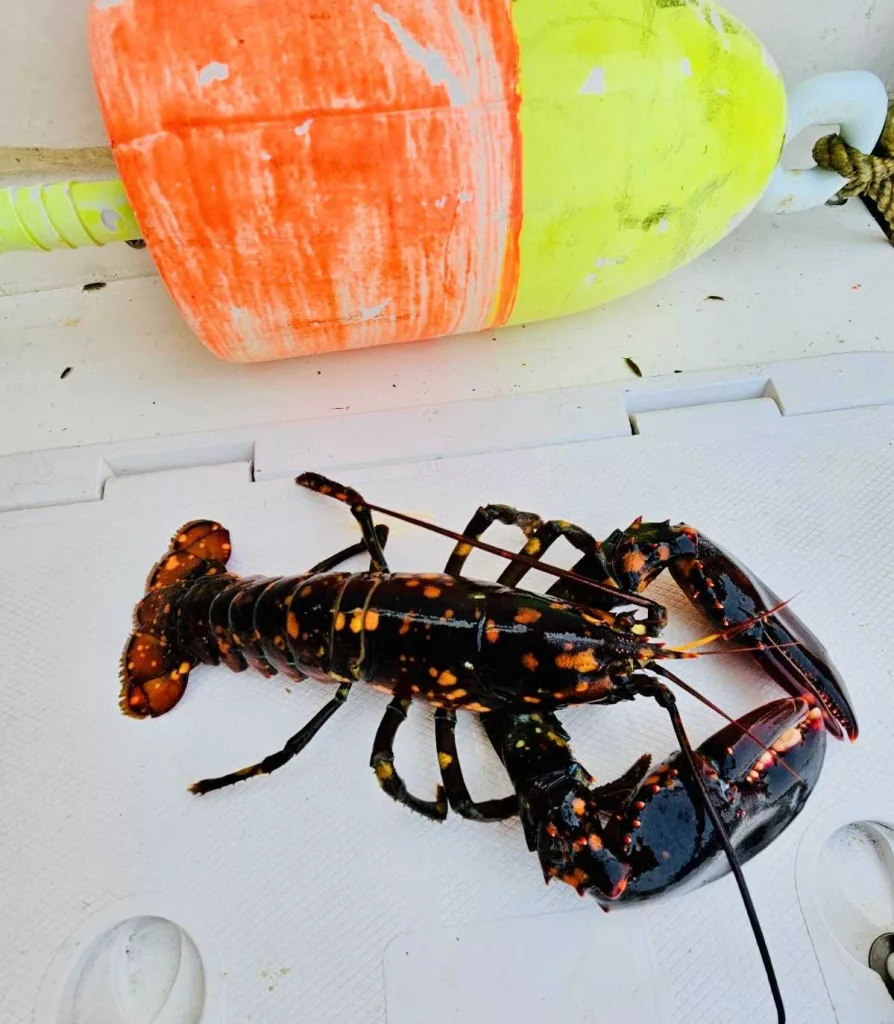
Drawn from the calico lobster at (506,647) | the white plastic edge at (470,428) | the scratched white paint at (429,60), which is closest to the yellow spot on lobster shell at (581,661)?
the calico lobster at (506,647)

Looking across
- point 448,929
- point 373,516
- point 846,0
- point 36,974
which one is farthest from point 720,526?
point 36,974

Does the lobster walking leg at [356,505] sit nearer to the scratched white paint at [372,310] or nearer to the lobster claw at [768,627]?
the scratched white paint at [372,310]

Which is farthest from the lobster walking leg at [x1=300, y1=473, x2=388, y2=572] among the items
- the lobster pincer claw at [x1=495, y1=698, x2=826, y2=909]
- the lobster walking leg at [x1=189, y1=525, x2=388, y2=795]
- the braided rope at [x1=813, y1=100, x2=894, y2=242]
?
the braided rope at [x1=813, y1=100, x2=894, y2=242]

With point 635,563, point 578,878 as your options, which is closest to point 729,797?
point 578,878

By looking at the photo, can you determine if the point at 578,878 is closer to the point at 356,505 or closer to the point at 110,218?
the point at 356,505

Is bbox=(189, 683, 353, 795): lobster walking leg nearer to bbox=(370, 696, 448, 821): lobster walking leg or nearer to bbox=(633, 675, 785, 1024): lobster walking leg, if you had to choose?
bbox=(370, 696, 448, 821): lobster walking leg
